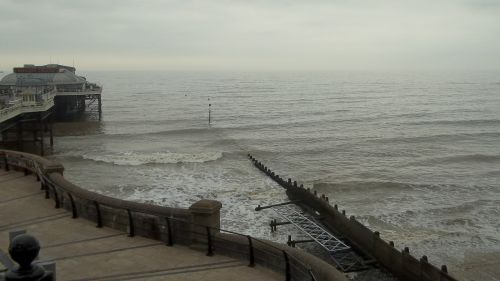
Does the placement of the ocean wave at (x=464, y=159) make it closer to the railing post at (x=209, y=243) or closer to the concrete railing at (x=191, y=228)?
the concrete railing at (x=191, y=228)

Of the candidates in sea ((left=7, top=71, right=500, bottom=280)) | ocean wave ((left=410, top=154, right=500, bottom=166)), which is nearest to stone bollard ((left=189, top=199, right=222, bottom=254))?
sea ((left=7, top=71, right=500, bottom=280))

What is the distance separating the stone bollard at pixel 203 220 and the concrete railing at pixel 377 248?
977 cm

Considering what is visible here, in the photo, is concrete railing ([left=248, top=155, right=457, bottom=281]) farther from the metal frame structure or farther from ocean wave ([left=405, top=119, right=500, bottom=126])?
ocean wave ([left=405, top=119, right=500, bottom=126])

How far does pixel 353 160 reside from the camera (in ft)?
151

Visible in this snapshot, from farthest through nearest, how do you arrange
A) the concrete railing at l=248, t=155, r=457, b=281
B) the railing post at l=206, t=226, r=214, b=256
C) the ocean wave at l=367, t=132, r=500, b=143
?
the ocean wave at l=367, t=132, r=500, b=143 < the concrete railing at l=248, t=155, r=457, b=281 < the railing post at l=206, t=226, r=214, b=256

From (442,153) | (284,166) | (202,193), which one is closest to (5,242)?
(202,193)

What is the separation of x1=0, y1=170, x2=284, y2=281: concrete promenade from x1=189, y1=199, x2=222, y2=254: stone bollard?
1.04ft

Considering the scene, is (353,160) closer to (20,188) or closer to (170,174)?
(170,174)

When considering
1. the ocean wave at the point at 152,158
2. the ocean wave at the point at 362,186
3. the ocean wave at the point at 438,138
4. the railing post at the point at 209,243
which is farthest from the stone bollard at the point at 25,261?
the ocean wave at the point at 438,138

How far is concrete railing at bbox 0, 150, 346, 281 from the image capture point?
9.29 m

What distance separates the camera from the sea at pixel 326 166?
26547mm

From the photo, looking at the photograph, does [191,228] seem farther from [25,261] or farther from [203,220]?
[25,261]

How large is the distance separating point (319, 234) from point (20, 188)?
13879 mm

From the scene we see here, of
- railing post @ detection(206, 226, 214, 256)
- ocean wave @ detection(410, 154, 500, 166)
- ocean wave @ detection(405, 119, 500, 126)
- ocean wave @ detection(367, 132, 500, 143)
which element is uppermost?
railing post @ detection(206, 226, 214, 256)
